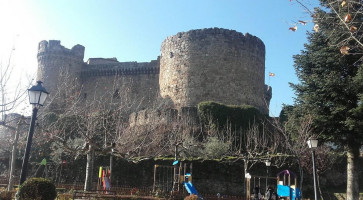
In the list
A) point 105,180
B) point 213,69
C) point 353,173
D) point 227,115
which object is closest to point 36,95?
point 105,180

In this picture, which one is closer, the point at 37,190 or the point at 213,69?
the point at 37,190

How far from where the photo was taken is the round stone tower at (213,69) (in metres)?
29.8

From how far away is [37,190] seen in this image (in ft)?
30.1

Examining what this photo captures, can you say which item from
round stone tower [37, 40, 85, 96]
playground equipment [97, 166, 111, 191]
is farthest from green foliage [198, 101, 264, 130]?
round stone tower [37, 40, 85, 96]

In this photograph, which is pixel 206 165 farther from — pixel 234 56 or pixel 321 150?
pixel 234 56

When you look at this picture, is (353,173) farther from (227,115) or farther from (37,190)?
(227,115)

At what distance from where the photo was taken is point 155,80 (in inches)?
1517

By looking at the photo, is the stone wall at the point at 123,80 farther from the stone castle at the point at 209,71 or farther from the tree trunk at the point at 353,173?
the tree trunk at the point at 353,173

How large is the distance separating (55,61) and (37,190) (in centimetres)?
3535

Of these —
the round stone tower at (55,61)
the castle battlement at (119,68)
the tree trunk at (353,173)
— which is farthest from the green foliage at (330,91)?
the round stone tower at (55,61)

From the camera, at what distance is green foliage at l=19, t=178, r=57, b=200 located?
904 centimetres

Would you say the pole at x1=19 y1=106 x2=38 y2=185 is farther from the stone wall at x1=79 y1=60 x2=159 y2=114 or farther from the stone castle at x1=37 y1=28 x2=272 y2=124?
the stone wall at x1=79 y1=60 x2=159 y2=114

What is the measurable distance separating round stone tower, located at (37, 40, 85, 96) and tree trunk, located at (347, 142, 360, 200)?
33412mm

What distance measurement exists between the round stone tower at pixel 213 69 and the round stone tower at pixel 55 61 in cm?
1512
